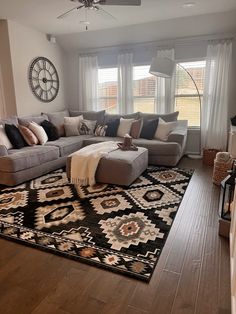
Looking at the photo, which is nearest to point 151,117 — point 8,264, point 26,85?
point 26,85

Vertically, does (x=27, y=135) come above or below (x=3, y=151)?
above

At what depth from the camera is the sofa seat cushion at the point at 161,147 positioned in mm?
4039

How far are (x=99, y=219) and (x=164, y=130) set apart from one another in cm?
258

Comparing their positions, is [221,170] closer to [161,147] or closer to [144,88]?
[161,147]

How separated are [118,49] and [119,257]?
472cm

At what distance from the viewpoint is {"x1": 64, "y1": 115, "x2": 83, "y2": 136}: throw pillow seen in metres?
4.96

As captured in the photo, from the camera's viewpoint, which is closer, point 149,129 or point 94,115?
point 149,129

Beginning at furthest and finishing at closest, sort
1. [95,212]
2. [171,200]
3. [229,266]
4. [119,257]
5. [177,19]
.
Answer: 1. [177,19]
2. [171,200]
3. [95,212]
4. [119,257]
5. [229,266]

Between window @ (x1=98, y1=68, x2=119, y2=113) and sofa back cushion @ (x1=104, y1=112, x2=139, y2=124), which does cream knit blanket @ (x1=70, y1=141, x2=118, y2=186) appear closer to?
sofa back cushion @ (x1=104, y1=112, x2=139, y2=124)

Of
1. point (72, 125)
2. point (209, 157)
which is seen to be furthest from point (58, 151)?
point (209, 157)

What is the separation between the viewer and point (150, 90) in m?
5.23

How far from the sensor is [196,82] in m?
4.93

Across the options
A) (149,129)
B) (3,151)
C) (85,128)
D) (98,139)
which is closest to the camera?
(3,151)

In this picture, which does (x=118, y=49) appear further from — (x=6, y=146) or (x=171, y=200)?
(x=171, y=200)
